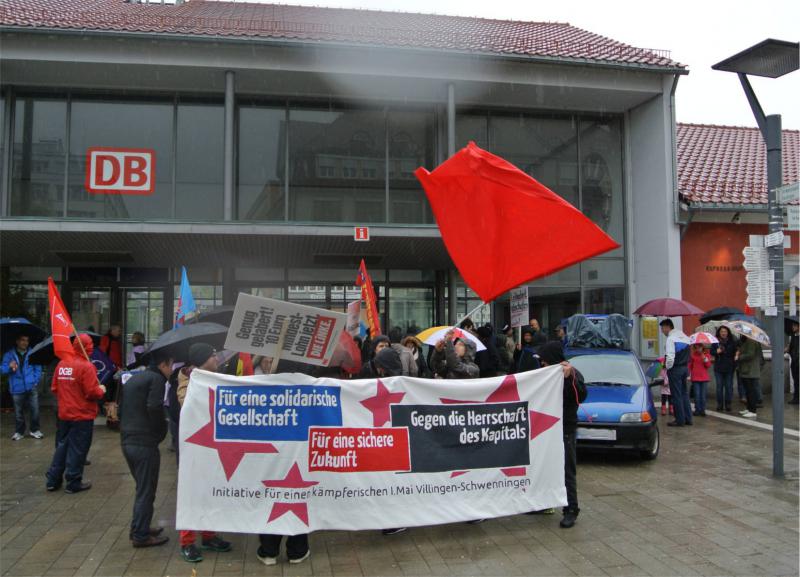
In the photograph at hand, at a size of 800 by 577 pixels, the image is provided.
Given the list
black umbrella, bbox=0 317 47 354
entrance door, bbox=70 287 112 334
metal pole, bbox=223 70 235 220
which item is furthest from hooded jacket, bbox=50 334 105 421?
entrance door, bbox=70 287 112 334

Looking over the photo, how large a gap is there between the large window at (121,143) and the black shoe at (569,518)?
34.6 feet

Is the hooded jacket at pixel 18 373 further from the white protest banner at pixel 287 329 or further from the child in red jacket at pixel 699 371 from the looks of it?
the child in red jacket at pixel 699 371

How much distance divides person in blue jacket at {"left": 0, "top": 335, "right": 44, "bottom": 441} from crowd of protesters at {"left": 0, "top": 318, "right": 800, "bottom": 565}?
0.05 feet

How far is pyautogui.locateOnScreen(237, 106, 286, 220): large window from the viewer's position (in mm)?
13688

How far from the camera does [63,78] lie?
12.9 meters

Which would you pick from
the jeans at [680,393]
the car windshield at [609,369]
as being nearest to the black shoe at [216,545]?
the car windshield at [609,369]

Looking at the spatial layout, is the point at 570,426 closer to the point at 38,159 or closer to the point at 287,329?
the point at 287,329

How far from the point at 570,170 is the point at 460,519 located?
38.6ft

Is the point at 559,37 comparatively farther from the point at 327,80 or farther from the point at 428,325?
the point at 428,325

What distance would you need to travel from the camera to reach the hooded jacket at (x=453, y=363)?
7594 millimetres

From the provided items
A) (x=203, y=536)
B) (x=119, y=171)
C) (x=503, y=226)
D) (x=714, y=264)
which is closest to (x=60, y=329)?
(x=203, y=536)

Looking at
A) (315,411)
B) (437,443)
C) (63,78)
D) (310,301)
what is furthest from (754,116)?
(63,78)

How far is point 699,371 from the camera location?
12.3 m

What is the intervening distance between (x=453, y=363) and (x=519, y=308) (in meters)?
3.69
